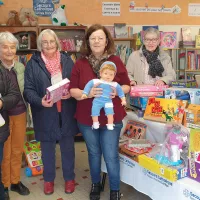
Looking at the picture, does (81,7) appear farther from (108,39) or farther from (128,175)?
(128,175)

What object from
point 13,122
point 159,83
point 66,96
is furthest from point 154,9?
point 13,122

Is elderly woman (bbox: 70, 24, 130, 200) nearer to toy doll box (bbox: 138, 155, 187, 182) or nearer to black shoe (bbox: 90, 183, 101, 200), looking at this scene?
black shoe (bbox: 90, 183, 101, 200)

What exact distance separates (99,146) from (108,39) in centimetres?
87

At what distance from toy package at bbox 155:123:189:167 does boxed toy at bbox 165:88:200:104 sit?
30cm

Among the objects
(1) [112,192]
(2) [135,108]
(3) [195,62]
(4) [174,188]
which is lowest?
(1) [112,192]

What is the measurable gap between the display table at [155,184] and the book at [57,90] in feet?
2.39

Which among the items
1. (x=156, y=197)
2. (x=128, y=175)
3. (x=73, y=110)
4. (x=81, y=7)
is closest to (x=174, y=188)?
(x=156, y=197)

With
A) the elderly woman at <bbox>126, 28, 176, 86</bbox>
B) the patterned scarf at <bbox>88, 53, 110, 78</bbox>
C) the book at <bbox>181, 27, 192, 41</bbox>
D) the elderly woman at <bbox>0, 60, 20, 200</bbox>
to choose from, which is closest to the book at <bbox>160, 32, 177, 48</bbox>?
the book at <bbox>181, 27, 192, 41</bbox>

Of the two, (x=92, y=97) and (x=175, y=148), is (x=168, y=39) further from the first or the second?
(x=175, y=148)

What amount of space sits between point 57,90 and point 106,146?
579 millimetres

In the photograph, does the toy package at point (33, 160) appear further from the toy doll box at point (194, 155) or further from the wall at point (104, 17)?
the wall at point (104, 17)

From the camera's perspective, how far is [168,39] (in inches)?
190

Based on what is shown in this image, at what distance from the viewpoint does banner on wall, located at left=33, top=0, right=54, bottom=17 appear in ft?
13.9

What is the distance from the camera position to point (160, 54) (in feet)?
8.46
